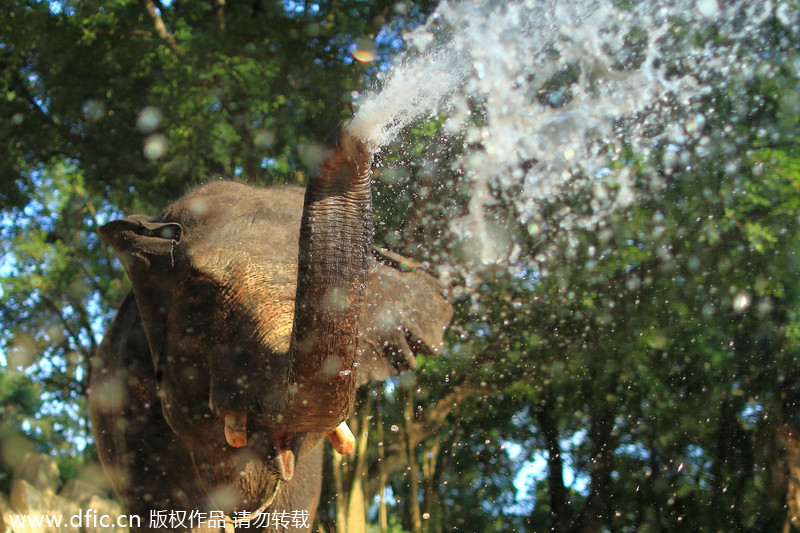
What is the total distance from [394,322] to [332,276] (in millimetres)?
1248

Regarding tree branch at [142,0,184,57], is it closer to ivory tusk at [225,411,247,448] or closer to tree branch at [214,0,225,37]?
tree branch at [214,0,225,37]

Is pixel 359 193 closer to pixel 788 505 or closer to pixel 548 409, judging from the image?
pixel 788 505

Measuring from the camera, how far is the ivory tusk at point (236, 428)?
2.30m

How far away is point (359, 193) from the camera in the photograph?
5.57 ft

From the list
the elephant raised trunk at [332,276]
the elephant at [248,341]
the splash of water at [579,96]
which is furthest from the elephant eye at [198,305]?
the splash of water at [579,96]

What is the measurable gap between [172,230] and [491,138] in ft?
7.72

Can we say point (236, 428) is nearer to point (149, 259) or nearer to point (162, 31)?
point (149, 259)

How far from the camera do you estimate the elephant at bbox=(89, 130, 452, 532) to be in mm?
1756

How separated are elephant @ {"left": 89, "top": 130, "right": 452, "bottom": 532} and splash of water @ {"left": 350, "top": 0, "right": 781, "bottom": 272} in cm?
165

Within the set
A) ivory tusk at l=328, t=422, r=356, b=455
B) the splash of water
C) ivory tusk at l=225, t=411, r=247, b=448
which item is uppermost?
the splash of water

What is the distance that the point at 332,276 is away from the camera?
173cm

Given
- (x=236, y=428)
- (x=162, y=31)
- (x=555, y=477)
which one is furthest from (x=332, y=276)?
(x=555, y=477)

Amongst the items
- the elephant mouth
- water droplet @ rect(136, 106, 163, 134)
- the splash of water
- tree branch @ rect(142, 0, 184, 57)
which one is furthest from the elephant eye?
water droplet @ rect(136, 106, 163, 134)

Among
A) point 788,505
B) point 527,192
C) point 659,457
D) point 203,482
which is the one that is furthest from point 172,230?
Answer: point 659,457
